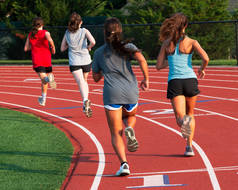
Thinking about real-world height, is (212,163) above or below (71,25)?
below

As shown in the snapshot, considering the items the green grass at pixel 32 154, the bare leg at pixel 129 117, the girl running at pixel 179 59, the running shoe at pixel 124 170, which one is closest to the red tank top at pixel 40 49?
the green grass at pixel 32 154

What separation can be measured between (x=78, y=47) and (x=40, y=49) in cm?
146

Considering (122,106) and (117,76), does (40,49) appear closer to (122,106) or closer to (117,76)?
(122,106)

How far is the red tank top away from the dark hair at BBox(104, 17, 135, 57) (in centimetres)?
588

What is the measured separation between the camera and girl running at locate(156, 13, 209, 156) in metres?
6.85

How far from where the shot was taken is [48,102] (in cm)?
1454

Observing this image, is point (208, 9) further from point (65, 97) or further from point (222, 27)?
point (65, 97)

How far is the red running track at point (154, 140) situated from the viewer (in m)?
6.59

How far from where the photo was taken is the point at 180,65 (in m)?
7.07

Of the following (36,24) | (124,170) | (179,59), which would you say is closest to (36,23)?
(36,24)

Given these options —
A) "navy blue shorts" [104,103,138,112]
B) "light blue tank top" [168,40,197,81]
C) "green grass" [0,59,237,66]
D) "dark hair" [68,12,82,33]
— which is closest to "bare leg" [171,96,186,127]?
"light blue tank top" [168,40,197,81]

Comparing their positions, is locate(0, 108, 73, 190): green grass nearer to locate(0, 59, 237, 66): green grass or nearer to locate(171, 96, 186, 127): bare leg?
locate(171, 96, 186, 127): bare leg

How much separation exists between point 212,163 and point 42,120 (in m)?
5.34

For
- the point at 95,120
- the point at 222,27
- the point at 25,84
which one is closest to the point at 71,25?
the point at 95,120
